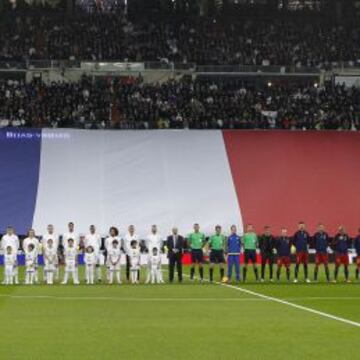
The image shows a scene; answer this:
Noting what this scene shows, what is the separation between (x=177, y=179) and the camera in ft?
161

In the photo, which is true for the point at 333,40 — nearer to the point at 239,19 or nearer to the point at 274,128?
the point at 239,19

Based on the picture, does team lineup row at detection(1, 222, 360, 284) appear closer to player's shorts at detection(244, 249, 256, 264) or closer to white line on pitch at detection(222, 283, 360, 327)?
player's shorts at detection(244, 249, 256, 264)

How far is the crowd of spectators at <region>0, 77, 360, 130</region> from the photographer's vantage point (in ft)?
Result: 181

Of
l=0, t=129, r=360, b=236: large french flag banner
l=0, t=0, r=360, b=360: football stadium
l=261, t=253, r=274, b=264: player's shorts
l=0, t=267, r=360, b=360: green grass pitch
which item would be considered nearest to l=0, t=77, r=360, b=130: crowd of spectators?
l=0, t=0, r=360, b=360: football stadium

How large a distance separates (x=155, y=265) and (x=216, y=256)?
79.4 inches

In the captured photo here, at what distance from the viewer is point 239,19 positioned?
69.5 m

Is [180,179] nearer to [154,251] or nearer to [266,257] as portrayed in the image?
[266,257]

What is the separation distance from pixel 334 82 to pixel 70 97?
1544 cm

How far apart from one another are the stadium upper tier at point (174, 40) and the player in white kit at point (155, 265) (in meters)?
28.7

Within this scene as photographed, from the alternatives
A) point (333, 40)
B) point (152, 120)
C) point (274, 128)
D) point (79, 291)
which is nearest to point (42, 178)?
point (152, 120)

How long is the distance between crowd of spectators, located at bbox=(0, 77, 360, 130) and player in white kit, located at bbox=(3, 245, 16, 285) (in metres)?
20.4

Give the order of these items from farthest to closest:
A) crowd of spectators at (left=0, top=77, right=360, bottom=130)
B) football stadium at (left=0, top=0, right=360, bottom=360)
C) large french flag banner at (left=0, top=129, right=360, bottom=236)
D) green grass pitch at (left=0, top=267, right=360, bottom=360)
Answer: crowd of spectators at (left=0, top=77, right=360, bottom=130) → large french flag banner at (left=0, top=129, right=360, bottom=236) → football stadium at (left=0, top=0, right=360, bottom=360) → green grass pitch at (left=0, top=267, right=360, bottom=360)

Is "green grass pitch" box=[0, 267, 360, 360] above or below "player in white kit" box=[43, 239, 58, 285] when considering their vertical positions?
below

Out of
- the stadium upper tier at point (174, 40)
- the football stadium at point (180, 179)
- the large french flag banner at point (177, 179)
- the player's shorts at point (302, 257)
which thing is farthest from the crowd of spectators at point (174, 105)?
the player's shorts at point (302, 257)
